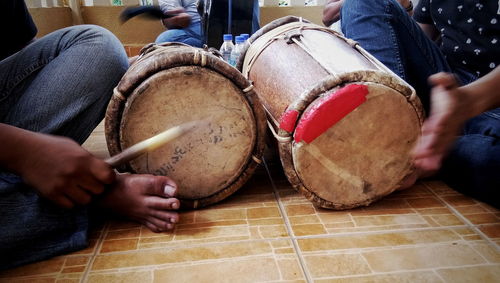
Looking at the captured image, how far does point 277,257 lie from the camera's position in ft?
3.30

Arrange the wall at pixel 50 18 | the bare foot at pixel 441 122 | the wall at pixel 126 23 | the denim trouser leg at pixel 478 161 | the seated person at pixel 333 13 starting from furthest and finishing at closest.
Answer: the wall at pixel 126 23, the wall at pixel 50 18, the seated person at pixel 333 13, the denim trouser leg at pixel 478 161, the bare foot at pixel 441 122

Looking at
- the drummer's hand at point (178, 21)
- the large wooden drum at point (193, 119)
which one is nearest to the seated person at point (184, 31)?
the drummer's hand at point (178, 21)

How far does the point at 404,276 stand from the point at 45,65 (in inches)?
51.3

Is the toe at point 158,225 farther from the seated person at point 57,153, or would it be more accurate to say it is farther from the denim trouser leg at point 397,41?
the denim trouser leg at point 397,41

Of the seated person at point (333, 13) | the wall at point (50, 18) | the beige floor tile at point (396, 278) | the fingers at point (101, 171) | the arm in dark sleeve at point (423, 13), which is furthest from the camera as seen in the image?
the wall at point (50, 18)

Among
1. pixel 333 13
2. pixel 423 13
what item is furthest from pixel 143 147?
pixel 333 13

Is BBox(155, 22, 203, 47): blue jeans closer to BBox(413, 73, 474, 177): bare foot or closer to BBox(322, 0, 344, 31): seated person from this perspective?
BBox(322, 0, 344, 31): seated person

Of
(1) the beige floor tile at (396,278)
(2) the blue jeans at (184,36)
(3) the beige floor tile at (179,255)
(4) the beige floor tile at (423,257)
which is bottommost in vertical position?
(3) the beige floor tile at (179,255)

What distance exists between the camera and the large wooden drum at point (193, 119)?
3.63 feet

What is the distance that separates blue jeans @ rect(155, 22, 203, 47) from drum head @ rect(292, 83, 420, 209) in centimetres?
224

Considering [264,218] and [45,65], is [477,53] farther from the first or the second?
[45,65]

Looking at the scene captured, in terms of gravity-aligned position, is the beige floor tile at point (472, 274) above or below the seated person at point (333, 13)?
below

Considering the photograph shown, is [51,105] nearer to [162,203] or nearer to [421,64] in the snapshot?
[162,203]

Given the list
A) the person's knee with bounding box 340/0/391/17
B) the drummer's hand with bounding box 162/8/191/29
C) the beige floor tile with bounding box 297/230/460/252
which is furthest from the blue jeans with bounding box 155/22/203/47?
the beige floor tile with bounding box 297/230/460/252
